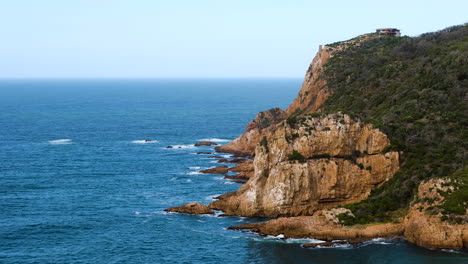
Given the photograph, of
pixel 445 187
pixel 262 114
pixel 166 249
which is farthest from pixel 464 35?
pixel 166 249

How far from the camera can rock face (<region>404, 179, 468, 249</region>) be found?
205ft

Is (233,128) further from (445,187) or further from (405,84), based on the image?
(445,187)

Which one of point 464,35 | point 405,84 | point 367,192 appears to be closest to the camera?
point 367,192

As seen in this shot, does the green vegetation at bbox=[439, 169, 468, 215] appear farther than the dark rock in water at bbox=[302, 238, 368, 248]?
No

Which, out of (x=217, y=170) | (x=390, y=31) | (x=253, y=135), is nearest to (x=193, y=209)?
(x=217, y=170)

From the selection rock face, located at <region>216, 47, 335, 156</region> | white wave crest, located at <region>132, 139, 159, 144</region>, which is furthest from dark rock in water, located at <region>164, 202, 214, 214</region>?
white wave crest, located at <region>132, 139, 159, 144</region>

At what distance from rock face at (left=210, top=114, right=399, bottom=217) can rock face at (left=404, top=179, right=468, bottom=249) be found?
9.85m

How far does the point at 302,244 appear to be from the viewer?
2571 inches

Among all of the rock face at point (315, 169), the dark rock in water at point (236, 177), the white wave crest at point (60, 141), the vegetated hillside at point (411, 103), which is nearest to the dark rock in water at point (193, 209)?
the rock face at point (315, 169)

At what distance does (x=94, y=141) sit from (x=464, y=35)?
80879 mm

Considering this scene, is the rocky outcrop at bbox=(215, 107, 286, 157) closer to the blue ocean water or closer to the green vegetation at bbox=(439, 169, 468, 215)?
the blue ocean water

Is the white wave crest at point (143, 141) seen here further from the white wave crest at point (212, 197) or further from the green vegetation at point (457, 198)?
the green vegetation at point (457, 198)

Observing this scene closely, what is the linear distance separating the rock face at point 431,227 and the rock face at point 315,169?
32.3ft

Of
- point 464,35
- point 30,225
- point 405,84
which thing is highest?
point 464,35
